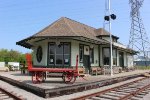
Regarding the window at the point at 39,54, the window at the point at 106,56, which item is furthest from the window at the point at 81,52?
the window at the point at 106,56

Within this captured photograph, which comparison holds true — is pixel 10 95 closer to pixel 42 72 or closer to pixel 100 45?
pixel 42 72

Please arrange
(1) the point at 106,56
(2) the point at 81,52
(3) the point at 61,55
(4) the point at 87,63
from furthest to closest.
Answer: (1) the point at 106,56
(4) the point at 87,63
(2) the point at 81,52
(3) the point at 61,55

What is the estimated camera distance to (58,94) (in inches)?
497

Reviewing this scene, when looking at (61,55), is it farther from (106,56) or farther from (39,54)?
(106,56)

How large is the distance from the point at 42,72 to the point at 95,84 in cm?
345

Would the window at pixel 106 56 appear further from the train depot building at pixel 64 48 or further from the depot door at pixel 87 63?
the depot door at pixel 87 63

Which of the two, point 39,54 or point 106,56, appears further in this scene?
point 106,56

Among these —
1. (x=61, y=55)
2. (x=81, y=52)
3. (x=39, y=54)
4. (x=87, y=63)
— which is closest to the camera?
(x=61, y=55)

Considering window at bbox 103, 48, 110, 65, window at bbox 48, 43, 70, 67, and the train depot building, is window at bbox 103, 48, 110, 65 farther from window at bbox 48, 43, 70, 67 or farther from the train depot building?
window at bbox 48, 43, 70, 67

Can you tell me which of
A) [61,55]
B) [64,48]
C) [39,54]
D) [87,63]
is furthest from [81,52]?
[39,54]

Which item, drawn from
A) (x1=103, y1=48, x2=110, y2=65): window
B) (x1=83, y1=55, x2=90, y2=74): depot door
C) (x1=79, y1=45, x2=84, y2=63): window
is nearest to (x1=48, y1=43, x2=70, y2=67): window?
(x1=79, y1=45, x2=84, y2=63): window

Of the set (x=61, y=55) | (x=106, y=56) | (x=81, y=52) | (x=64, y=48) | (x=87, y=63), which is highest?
(x=64, y=48)

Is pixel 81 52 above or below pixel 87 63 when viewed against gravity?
above

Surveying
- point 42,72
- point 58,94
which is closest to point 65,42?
point 42,72
